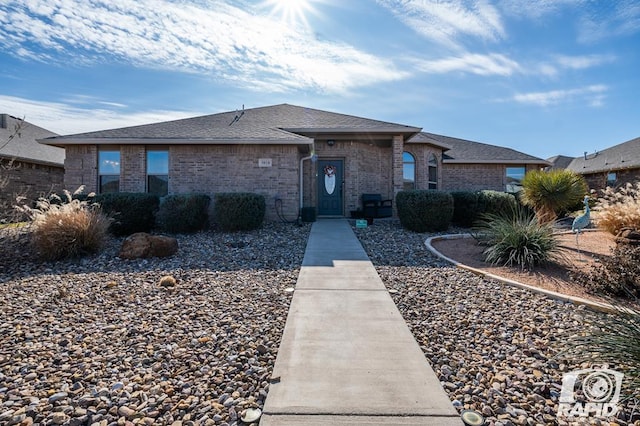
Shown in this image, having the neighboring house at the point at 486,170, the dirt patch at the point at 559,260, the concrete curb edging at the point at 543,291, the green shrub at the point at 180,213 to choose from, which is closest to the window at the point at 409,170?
the neighboring house at the point at 486,170

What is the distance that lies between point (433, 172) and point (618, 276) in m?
10.9

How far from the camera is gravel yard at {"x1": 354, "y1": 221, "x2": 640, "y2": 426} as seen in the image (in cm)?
241

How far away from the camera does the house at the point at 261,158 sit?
11312 millimetres

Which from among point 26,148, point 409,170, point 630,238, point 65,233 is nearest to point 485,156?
point 409,170

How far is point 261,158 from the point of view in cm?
1134

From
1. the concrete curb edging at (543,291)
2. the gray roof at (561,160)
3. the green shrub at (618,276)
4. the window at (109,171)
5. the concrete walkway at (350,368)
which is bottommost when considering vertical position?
the concrete walkway at (350,368)

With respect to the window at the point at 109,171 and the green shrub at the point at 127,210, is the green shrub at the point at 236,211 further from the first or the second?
the window at the point at 109,171

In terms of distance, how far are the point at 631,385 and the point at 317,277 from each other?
3.93 meters

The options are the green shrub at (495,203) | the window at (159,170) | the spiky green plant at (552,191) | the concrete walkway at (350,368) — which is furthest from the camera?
the window at (159,170)

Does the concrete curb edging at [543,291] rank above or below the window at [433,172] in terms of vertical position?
below

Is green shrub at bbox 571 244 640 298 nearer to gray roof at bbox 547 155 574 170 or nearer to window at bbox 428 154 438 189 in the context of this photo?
window at bbox 428 154 438 189

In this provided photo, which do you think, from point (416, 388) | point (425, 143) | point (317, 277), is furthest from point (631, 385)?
point (425, 143)

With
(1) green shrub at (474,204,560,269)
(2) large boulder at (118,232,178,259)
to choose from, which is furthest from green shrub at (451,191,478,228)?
(2) large boulder at (118,232,178,259)

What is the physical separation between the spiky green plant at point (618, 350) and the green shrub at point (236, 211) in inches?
311
